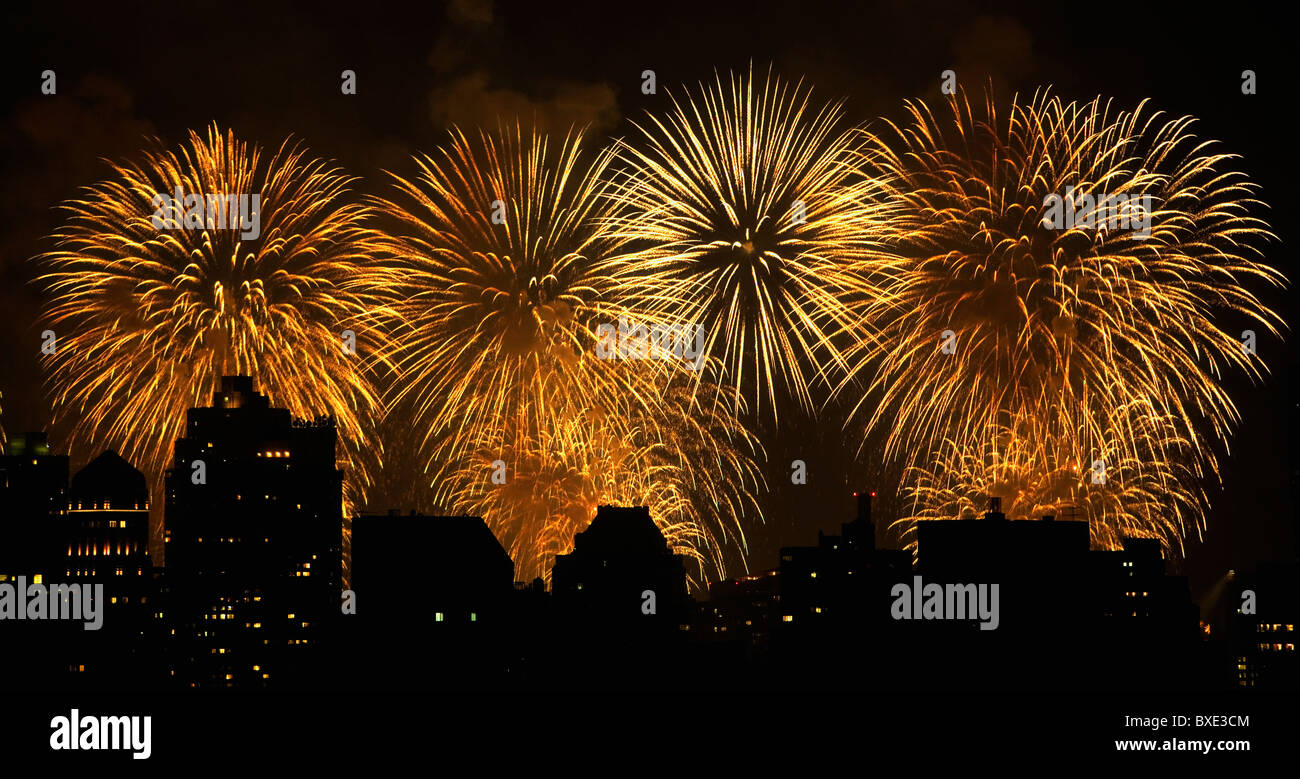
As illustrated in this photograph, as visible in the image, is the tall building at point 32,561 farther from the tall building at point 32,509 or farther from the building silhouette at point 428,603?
the building silhouette at point 428,603

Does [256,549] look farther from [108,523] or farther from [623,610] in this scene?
[623,610]

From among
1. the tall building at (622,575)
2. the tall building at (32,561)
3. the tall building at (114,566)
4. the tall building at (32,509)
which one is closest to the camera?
the tall building at (622,575)

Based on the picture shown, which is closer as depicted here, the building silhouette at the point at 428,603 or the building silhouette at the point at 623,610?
the building silhouette at the point at 623,610

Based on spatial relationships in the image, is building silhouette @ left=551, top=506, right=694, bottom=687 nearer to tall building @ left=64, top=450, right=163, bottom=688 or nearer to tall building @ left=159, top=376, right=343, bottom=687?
tall building @ left=159, top=376, right=343, bottom=687

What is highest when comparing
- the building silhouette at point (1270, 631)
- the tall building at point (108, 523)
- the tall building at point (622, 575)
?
the tall building at point (108, 523)

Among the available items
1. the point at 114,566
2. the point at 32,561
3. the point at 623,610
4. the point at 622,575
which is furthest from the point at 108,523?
the point at 622,575

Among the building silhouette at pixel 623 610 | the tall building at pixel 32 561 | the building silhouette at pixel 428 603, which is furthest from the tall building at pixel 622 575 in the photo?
the tall building at pixel 32 561

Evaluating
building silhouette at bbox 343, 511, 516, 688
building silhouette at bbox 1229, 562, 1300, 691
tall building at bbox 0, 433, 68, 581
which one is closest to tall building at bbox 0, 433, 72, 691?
tall building at bbox 0, 433, 68, 581
